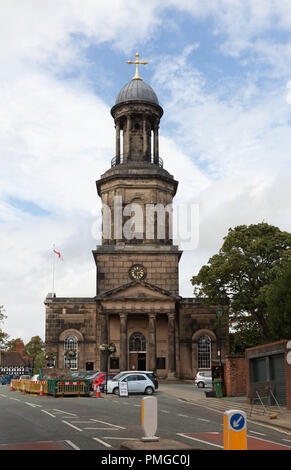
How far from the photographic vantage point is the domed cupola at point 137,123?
61656 millimetres

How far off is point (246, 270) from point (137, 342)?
1478 centimetres

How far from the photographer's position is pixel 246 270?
45875 mm

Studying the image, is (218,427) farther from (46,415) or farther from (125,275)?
(125,275)

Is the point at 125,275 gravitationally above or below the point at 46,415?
above

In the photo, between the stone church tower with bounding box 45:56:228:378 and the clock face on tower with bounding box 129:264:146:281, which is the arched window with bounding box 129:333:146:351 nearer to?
the stone church tower with bounding box 45:56:228:378

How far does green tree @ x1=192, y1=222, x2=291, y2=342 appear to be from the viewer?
148 feet

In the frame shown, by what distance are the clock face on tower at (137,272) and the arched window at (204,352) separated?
8.27 metres

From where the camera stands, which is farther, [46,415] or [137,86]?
[137,86]

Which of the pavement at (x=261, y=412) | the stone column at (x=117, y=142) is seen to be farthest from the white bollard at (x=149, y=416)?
the stone column at (x=117, y=142)
